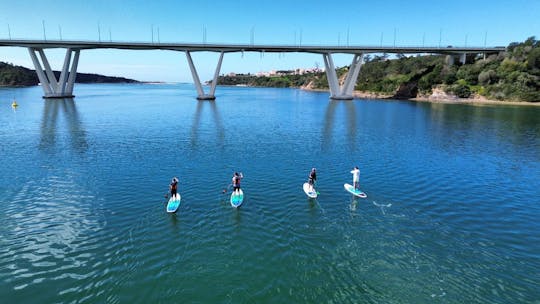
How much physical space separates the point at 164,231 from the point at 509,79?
389 feet

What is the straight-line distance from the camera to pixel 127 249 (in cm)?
1350

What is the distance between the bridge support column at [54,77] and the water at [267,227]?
74656 mm

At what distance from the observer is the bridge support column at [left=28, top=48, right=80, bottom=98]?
90.9m

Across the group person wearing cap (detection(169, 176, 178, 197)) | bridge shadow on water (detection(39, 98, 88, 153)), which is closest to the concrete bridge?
bridge shadow on water (detection(39, 98, 88, 153))

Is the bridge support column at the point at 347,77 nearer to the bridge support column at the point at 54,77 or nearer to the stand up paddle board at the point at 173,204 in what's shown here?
the bridge support column at the point at 54,77

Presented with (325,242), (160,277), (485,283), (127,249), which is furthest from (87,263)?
(485,283)

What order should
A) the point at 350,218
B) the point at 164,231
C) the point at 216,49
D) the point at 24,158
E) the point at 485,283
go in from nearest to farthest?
1. the point at 485,283
2. the point at 164,231
3. the point at 350,218
4. the point at 24,158
5. the point at 216,49

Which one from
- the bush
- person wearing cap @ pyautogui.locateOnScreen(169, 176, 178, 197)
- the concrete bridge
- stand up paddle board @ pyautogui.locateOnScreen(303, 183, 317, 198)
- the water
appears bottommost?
the water

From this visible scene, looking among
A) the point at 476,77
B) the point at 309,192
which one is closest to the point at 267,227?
the point at 309,192

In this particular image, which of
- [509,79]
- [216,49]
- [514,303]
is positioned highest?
[216,49]

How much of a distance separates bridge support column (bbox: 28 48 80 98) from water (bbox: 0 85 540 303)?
74.7 m

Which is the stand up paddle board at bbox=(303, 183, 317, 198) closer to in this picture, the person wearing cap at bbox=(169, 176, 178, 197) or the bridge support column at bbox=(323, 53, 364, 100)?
the person wearing cap at bbox=(169, 176, 178, 197)

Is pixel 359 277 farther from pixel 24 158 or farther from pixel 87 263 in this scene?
pixel 24 158

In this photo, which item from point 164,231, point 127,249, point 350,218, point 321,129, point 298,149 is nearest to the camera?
point 127,249
